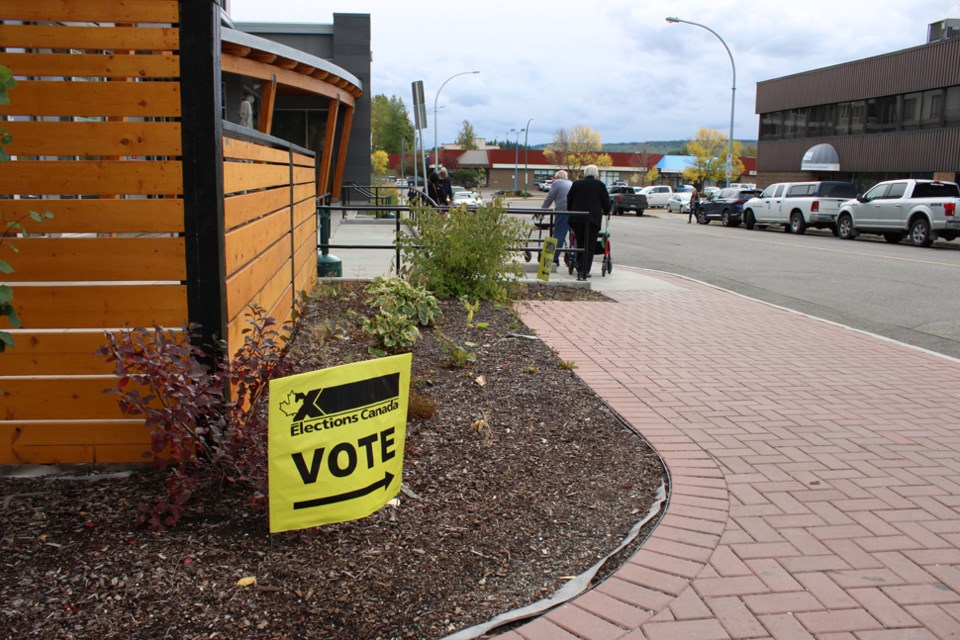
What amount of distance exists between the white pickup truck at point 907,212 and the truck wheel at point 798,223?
2553 millimetres

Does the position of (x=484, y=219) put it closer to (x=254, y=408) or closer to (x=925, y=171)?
(x=254, y=408)

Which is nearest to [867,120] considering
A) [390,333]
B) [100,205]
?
[390,333]

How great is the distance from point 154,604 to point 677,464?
2.94 meters

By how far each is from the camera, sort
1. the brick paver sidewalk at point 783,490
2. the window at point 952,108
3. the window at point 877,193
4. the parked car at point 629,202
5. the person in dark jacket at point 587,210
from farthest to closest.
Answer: the parked car at point 629,202
the window at point 952,108
the window at point 877,193
the person in dark jacket at point 587,210
the brick paver sidewalk at point 783,490

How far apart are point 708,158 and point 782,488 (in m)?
89.6

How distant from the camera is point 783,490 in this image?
446 centimetres

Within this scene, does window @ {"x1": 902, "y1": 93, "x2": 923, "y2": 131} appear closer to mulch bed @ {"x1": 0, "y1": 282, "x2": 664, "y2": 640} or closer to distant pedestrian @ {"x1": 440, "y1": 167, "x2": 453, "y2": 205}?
distant pedestrian @ {"x1": 440, "y1": 167, "x2": 453, "y2": 205}

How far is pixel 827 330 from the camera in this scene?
9578 mm

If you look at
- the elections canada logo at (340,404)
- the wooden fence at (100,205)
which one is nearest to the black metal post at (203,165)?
the wooden fence at (100,205)

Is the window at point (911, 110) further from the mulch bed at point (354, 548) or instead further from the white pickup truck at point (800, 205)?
the mulch bed at point (354, 548)

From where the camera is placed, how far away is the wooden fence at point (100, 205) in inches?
151

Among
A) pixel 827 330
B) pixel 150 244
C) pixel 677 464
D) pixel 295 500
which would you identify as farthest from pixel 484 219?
pixel 295 500

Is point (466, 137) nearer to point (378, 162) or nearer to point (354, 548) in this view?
point (378, 162)

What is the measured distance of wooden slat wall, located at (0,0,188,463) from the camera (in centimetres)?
382
